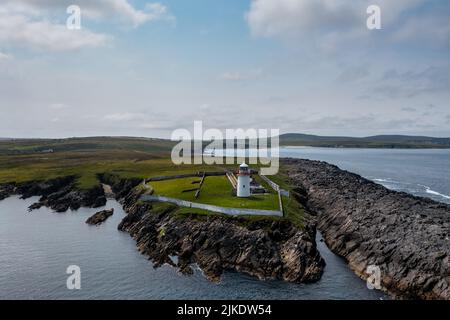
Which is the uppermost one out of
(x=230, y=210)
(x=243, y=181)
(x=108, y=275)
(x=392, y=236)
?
(x=243, y=181)

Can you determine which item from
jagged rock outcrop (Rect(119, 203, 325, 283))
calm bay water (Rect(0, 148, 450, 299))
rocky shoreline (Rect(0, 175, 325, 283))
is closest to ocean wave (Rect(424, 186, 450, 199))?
calm bay water (Rect(0, 148, 450, 299))

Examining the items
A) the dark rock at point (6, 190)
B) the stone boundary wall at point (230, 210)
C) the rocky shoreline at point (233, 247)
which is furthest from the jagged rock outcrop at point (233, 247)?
the dark rock at point (6, 190)

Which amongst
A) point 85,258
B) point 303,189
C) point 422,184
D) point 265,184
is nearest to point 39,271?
point 85,258

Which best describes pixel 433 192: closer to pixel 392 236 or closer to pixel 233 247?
pixel 392 236

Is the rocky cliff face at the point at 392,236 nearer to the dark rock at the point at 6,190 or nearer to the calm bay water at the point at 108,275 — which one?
the calm bay water at the point at 108,275

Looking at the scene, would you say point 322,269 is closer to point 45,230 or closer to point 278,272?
point 278,272

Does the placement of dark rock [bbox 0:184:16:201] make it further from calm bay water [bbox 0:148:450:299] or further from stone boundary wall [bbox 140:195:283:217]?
stone boundary wall [bbox 140:195:283:217]

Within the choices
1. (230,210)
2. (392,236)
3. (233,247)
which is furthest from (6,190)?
(392,236)
